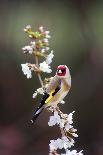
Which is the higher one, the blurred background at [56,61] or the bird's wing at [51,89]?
the blurred background at [56,61]

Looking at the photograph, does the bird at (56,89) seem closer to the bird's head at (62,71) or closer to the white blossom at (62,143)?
the bird's head at (62,71)

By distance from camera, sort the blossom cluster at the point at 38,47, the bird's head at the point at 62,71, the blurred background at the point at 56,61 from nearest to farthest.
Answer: the blossom cluster at the point at 38,47
the bird's head at the point at 62,71
the blurred background at the point at 56,61

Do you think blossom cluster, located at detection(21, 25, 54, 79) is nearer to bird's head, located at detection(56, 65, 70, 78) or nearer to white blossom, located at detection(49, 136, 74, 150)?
bird's head, located at detection(56, 65, 70, 78)

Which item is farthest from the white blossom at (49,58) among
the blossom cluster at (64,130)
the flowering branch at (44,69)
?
the blossom cluster at (64,130)

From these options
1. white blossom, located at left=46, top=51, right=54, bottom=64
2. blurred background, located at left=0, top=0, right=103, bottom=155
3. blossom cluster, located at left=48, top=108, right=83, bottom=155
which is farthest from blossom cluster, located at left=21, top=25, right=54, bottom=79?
blurred background, located at left=0, top=0, right=103, bottom=155
